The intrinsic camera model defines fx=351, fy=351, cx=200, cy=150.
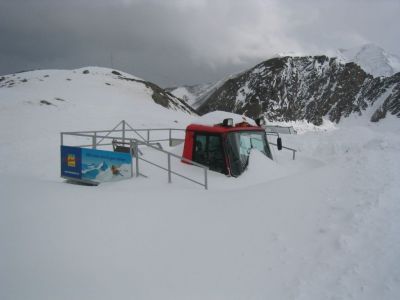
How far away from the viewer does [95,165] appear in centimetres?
1128

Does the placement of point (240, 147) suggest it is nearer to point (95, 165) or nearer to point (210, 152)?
point (210, 152)

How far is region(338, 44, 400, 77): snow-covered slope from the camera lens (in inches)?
6058

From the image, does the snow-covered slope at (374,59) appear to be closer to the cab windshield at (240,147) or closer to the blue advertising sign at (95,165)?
the cab windshield at (240,147)

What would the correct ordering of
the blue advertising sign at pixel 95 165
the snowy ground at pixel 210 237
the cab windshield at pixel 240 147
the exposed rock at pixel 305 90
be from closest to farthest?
the snowy ground at pixel 210 237, the blue advertising sign at pixel 95 165, the cab windshield at pixel 240 147, the exposed rock at pixel 305 90

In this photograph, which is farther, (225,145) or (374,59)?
(374,59)

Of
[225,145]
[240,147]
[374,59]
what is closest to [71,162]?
[225,145]

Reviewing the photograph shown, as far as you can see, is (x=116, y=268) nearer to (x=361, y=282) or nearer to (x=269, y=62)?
(x=361, y=282)

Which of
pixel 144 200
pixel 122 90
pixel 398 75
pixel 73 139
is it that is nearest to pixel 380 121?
pixel 398 75

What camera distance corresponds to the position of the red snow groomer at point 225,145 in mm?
11617

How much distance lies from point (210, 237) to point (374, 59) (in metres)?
192

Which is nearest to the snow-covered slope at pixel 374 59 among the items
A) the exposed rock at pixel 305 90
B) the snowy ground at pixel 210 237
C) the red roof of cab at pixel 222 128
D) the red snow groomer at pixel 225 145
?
the exposed rock at pixel 305 90

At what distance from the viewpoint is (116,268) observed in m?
A: 5.75

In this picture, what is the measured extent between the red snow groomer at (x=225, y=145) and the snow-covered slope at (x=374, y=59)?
482ft

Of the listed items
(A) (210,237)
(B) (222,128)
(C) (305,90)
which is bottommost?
(A) (210,237)
